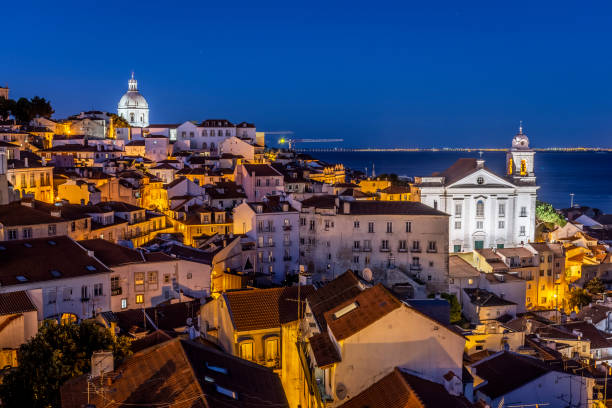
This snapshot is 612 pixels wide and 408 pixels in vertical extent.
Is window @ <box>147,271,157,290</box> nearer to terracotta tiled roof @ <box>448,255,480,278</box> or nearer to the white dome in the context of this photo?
terracotta tiled roof @ <box>448,255,480,278</box>

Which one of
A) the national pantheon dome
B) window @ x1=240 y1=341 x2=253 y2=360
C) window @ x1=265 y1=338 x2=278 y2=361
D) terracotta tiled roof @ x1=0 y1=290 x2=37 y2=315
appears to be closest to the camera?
window @ x1=240 y1=341 x2=253 y2=360

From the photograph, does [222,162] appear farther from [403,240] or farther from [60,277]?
[60,277]

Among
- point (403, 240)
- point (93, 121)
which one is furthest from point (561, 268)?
point (93, 121)

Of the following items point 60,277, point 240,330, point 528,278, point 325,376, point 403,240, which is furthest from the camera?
point 528,278

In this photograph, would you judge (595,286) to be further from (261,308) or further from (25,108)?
(25,108)

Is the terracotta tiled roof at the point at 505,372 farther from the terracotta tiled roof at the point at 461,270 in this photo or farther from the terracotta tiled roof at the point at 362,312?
the terracotta tiled roof at the point at 461,270

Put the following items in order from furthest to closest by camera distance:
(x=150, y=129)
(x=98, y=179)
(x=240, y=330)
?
(x=150, y=129) < (x=98, y=179) < (x=240, y=330)

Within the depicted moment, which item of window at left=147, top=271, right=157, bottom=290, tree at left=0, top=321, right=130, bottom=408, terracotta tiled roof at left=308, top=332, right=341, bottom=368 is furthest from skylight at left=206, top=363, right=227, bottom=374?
window at left=147, top=271, right=157, bottom=290

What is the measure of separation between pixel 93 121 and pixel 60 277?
70.0 metres

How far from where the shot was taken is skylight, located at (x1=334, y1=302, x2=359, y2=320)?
1648 cm

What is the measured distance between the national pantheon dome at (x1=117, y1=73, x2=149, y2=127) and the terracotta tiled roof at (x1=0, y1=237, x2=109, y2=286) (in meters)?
88.5

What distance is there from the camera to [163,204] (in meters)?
56.5

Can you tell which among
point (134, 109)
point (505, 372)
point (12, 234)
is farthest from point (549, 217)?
point (134, 109)

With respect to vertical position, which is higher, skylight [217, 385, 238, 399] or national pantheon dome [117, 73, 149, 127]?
national pantheon dome [117, 73, 149, 127]
